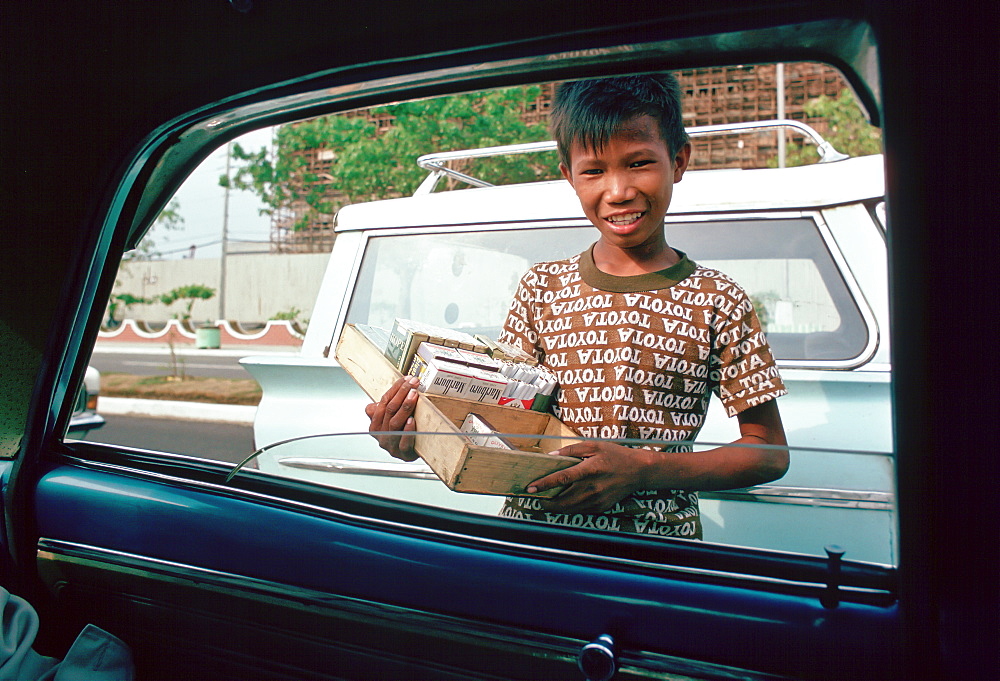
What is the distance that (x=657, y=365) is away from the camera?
4.03 feet

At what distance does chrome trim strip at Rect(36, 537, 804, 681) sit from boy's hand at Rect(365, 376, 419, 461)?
255 millimetres

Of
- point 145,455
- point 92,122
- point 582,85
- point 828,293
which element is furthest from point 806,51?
point 828,293

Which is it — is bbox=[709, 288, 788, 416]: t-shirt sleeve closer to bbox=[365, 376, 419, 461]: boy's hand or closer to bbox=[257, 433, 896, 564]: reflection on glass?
bbox=[257, 433, 896, 564]: reflection on glass

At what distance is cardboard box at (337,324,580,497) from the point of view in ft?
3.34

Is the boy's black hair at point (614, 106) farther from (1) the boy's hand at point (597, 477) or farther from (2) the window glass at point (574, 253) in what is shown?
(2) the window glass at point (574, 253)

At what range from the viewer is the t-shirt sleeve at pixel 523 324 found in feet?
4.57

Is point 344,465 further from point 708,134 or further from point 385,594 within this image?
point 708,134

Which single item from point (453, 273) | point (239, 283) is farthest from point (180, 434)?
point (453, 273)

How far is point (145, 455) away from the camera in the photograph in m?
1.58

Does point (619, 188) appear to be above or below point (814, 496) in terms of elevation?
above

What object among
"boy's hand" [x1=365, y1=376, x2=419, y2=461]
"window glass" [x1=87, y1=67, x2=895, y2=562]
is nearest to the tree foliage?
"window glass" [x1=87, y1=67, x2=895, y2=562]

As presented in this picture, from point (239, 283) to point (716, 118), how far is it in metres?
9.74

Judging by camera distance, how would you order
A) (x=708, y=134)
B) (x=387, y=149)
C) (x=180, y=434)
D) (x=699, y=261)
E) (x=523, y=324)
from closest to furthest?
(x=523, y=324)
(x=708, y=134)
(x=699, y=261)
(x=387, y=149)
(x=180, y=434)

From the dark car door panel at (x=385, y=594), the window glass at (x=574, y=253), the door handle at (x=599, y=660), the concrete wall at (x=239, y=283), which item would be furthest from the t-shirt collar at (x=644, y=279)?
the concrete wall at (x=239, y=283)
